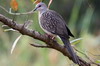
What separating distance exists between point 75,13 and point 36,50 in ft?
5.72

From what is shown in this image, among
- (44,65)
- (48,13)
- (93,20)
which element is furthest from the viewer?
(93,20)

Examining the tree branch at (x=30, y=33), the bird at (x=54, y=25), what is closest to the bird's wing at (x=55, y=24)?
the bird at (x=54, y=25)

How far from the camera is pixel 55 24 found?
105 inches

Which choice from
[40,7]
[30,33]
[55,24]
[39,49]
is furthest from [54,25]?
[39,49]

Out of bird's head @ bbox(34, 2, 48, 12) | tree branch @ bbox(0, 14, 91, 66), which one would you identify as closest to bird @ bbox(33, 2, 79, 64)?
bird's head @ bbox(34, 2, 48, 12)

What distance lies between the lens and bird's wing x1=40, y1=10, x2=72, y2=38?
2.56 metres

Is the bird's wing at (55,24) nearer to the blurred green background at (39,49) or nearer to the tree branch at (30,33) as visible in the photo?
the blurred green background at (39,49)

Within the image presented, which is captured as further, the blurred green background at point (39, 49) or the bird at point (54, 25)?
the bird at point (54, 25)

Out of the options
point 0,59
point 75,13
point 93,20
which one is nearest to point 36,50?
point 0,59

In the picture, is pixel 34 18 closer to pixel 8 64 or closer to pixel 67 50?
pixel 67 50

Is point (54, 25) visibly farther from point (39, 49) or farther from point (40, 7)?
point (39, 49)

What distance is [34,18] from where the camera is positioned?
210 centimetres

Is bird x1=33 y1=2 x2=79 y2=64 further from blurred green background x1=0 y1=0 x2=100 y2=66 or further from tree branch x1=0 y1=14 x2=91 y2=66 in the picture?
tree branch x1=0 y1=14 x2=91 y2=66

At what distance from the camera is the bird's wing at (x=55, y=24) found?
2561 mm
